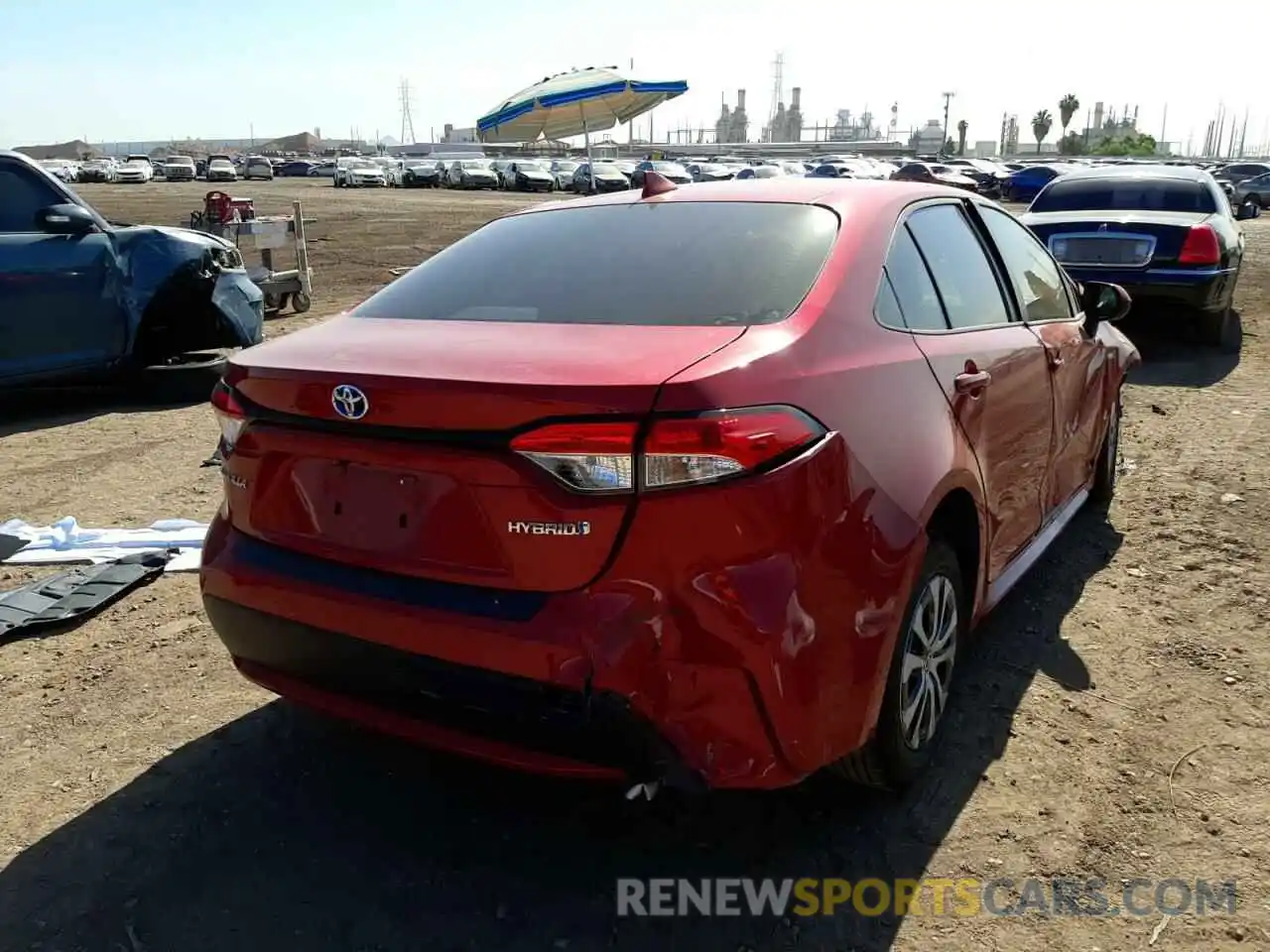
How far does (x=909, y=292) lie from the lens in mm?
2848

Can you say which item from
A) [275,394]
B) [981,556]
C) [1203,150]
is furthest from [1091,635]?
[1203,150]

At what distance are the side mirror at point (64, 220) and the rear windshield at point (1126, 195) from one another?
314 inches

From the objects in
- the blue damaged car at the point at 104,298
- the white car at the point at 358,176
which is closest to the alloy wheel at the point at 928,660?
the blue damaged car at the point at 104,298

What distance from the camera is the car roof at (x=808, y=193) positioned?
2.98m

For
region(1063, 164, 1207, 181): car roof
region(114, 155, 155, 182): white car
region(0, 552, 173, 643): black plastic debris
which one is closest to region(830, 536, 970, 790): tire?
region(0, 552, 173, 643): black plastic debris

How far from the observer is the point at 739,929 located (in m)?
2.33

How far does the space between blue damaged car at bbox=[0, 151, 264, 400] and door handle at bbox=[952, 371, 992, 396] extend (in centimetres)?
618

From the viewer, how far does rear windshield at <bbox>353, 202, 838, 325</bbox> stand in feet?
8.32

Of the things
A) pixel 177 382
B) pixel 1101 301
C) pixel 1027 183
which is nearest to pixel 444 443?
pixel 1101 301

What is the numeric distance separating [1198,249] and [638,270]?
23.1 ft

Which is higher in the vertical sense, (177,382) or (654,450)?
(654,450)

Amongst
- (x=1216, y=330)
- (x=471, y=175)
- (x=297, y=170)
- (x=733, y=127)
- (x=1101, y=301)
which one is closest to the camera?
(x=1101, y=301)

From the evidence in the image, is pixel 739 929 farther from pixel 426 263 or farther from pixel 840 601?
pixel 426 263

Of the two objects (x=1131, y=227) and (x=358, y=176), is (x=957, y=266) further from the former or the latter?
(x=358, y=176)
